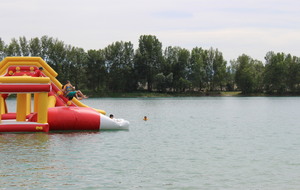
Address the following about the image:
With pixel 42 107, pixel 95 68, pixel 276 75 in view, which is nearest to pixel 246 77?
pixel 276 75

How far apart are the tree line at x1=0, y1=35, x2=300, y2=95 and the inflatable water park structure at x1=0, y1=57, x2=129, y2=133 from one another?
219 feet

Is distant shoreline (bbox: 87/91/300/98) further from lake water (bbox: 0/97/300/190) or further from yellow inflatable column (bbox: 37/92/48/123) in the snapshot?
yellow inflatable column (bbox: 37/92/48/123)

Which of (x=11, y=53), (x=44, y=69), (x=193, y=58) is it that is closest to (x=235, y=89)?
(x=193, y=58)

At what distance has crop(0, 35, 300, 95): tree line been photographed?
9488 centimetres

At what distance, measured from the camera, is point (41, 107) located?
2328 cm

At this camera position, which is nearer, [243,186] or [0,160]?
[243,186]

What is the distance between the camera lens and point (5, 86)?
22.9 m

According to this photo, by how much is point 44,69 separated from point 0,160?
1046 cm

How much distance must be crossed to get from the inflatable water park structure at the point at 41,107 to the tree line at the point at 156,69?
66.9 meters

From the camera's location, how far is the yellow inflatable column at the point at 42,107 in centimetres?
2322

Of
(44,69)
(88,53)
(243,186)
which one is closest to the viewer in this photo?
(243,186)

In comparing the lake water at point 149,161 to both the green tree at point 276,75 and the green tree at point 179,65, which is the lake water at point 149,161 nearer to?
the green tree at point 179,65

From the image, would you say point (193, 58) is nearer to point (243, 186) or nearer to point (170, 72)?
point (170, 72)

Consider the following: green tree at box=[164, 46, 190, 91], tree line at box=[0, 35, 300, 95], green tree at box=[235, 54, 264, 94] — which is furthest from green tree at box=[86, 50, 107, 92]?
green tree at box=[235, 54, 264, 94]
